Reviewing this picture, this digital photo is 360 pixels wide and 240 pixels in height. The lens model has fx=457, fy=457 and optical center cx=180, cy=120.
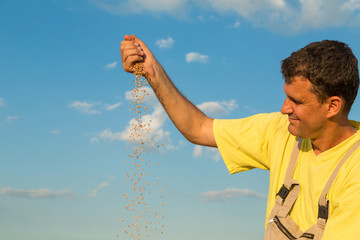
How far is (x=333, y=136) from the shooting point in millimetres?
2996

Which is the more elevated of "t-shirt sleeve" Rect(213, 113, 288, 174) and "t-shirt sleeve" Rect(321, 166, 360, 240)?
"t-shirt sleeve" Rect(213, 113, 288, 174)

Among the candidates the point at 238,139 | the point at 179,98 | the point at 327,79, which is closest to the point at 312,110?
the point at 327,79

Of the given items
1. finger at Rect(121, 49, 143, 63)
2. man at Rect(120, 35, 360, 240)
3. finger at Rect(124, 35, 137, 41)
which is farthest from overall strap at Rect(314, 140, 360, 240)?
finger at Rect(124, 35, 137, 41)

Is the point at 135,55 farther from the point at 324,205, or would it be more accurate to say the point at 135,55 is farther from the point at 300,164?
the point at 324,205

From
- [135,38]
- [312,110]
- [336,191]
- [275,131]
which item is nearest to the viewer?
[336,191]

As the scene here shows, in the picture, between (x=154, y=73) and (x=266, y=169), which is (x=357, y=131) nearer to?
(x=266, y=169)

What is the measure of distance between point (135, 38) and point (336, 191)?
6.16 feet

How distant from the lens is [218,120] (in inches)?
142

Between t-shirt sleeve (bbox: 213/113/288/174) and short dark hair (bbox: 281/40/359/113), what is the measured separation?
0.47 m

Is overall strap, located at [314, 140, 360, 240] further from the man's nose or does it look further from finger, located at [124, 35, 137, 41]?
finger, located at [124, 35, 137, 41]

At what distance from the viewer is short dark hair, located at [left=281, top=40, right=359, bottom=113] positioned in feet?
9.54

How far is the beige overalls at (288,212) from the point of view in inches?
107

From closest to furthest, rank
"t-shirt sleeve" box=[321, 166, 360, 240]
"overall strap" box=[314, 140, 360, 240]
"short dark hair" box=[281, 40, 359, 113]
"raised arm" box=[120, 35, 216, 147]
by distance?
"t-shirt sleeve" box=[321, 166, 360, 240]
"overall strap" box=[314, 140, 360, 240]
"short dark hair" box=[281, 40, 359, 113]
"raised arm" box=[120, 35, 216, 147]

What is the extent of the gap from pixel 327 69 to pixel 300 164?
2.14 feet
